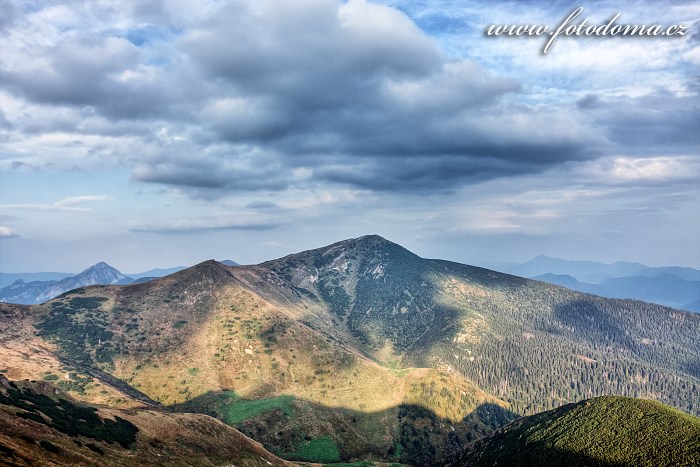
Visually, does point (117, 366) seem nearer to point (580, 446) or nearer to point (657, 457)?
point (580, 446)

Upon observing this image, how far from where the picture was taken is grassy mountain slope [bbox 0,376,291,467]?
185 feet

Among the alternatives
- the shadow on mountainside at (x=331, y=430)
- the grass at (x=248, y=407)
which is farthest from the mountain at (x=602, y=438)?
the grass at (x=248, y=407)

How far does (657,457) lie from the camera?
284 ft

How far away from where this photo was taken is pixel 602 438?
331ft

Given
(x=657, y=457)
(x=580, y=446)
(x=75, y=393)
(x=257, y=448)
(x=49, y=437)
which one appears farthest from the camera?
(x=75, y=393)

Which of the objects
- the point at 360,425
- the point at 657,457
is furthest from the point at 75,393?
the point at 657,457

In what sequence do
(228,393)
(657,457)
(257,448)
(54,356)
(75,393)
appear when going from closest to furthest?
(657,457) → (257,448) → (75,393) → (54,356) → (228,393)

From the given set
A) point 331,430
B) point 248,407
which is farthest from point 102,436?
point 331,430

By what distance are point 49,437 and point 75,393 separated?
335 feet

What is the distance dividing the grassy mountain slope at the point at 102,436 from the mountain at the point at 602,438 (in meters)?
69.2

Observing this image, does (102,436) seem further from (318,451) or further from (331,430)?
(331,430)

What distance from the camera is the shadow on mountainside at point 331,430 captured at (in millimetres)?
164375

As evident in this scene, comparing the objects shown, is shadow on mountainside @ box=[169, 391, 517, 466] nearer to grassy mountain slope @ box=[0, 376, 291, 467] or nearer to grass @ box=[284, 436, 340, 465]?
grass @ box=[284, 436, 340, 465]

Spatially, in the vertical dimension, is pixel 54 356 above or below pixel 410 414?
above
